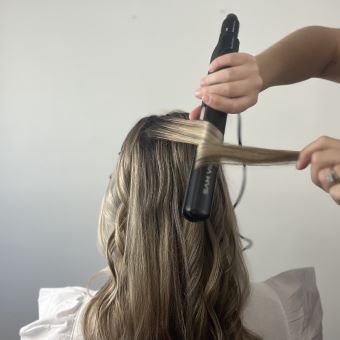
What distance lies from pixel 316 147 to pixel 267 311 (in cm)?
40

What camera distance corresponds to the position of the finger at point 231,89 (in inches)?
22.3

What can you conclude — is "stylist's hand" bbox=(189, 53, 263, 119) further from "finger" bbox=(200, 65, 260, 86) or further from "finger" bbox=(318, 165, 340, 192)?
"finger" bbox=(318, 165, 340, 192)

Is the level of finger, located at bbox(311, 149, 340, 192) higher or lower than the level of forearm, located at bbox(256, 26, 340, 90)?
lower

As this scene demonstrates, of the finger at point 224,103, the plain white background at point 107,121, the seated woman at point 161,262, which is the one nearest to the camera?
the finger at point 224,103

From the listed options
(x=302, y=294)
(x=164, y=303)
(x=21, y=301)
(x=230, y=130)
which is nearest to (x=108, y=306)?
(x=164, y=303)

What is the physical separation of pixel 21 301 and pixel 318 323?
81cm

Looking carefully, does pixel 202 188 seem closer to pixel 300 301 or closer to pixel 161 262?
pixel 161 262

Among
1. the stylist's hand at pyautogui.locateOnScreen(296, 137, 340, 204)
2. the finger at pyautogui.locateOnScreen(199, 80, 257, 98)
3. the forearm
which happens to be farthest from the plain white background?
the stylist's hand at pyautogui.locateOnScreen(296, 137, 340, 204)

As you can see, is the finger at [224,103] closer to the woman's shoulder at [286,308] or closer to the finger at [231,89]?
the finger at [231,89]

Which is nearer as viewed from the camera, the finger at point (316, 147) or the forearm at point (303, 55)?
the finger at point (316, 147)

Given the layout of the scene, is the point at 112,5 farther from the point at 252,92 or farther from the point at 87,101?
the point at 252,92

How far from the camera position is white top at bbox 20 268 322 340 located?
2.49 feet

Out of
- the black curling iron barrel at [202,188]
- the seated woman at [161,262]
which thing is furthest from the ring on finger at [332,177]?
the seated woman at [161,262]

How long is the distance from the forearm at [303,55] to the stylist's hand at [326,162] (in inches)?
10.8
